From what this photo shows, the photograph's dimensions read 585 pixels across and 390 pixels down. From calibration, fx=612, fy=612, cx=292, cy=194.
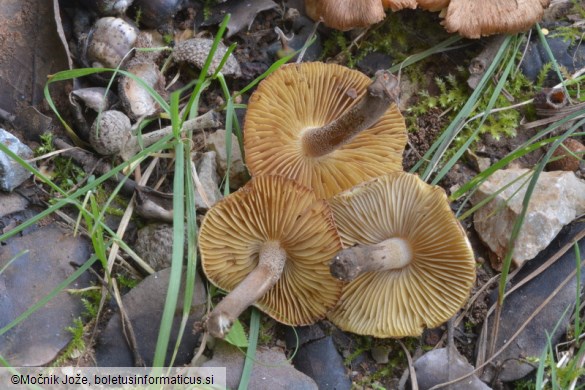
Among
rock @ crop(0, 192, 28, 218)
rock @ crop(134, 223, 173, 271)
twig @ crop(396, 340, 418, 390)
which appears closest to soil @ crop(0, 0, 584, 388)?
twig @ crop(396, 340, 418, 390)

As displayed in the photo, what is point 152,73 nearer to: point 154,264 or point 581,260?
point 154,264

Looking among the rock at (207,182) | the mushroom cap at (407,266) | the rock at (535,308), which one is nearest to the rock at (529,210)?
the rock at (535,308)

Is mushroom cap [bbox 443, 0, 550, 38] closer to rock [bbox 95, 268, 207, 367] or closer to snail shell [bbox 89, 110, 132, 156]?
snail shell [bbox 89, 110, 132, 156]

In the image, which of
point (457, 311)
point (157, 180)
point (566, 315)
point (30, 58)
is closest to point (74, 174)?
point (157, 180)

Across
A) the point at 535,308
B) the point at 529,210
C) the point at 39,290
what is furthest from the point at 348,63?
the point at 39,290

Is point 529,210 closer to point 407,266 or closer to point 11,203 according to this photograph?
point 407,266

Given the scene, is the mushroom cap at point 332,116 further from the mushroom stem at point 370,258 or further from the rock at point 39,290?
the rock at point 39,290
